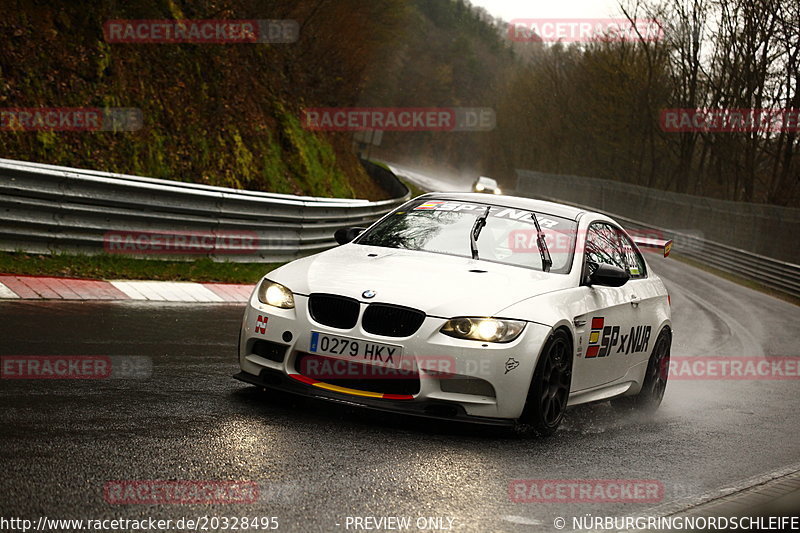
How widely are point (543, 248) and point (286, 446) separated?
2782 millimetres

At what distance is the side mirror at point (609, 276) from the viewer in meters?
7.04

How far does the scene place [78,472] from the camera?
4453 millimetres

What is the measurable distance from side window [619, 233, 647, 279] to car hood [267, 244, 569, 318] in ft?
5.52

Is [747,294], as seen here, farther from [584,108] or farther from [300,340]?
[584,108]

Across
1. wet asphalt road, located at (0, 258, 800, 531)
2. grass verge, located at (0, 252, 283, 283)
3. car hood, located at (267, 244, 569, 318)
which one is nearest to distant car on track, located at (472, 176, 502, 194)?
grass verge, located at (0, 252, 283, 283)

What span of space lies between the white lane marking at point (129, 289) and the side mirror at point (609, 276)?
5578mm

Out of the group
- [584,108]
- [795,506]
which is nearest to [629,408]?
[795,506]

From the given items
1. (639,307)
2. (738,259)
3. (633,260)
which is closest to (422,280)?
(639,307)

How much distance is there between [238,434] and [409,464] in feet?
3.19

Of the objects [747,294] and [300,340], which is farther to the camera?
[747,294]

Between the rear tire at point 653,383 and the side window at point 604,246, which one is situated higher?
the side window at point 604,246

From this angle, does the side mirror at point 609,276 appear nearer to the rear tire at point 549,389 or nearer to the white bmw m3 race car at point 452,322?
the white bmw m3 race car at point 452,322

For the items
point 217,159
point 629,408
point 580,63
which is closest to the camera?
point 629,408

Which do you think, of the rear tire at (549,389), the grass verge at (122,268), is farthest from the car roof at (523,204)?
the grass verge at (122,268)
